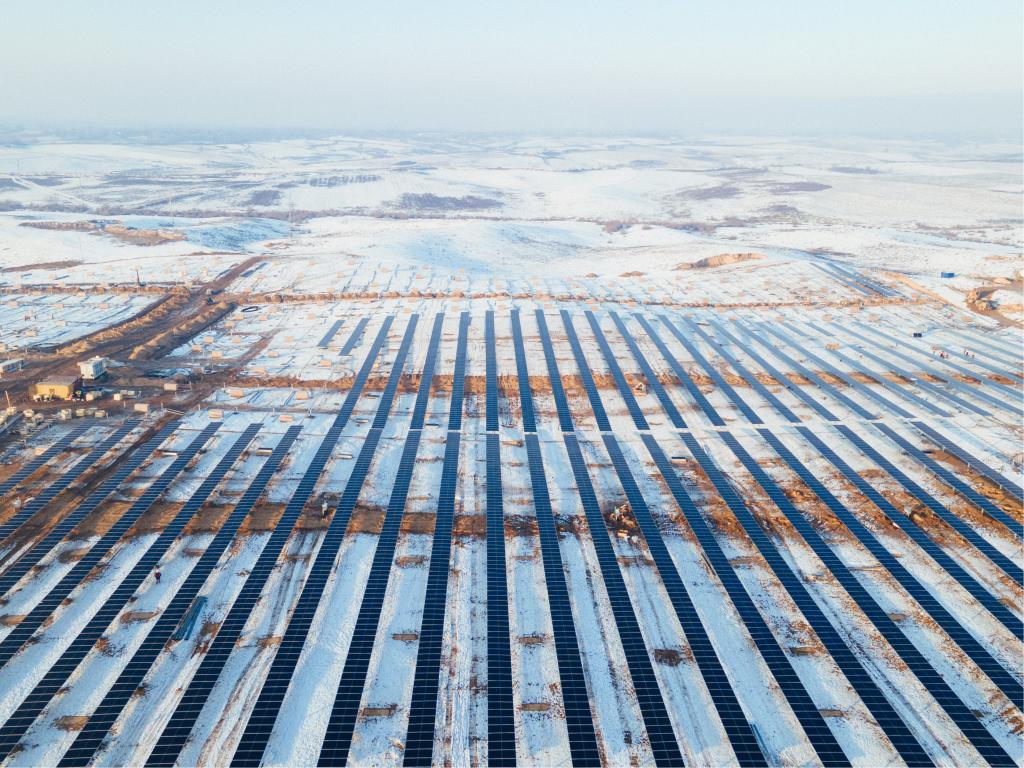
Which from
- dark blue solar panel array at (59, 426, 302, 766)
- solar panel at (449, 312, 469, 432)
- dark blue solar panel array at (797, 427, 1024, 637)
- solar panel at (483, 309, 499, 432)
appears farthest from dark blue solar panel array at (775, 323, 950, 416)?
dark blue solar panel array at (59, 426, 302, 766)

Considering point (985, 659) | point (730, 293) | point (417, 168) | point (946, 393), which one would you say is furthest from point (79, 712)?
point (417, 168)

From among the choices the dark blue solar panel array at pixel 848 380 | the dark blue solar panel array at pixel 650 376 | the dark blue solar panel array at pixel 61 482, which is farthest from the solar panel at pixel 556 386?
the dark blue solar panel array at pixel 61 482

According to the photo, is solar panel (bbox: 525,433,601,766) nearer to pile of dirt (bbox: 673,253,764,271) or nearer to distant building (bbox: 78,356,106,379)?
distant building (bbox: 78,356,106,379)

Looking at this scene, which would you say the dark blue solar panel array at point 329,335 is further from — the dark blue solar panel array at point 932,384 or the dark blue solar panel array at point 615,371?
the dark blue solar panel array at point 932,384

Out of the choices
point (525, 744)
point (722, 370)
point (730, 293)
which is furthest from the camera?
point (730, 293)

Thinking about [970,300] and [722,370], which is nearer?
[722,370]

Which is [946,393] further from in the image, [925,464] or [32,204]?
[32,204]

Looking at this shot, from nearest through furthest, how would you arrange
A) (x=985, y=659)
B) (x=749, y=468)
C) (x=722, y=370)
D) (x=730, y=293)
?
(x=985, y=659), (x=749, y=468), (x=722, y=370), (x=730, y=293)
